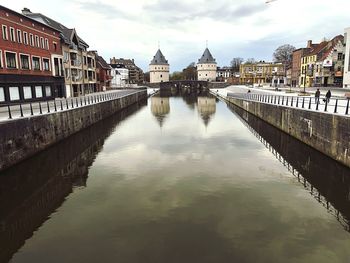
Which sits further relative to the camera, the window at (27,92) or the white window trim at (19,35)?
the window at (27,92)

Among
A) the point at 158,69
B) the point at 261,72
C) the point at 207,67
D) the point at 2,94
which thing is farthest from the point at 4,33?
the point at 207,67

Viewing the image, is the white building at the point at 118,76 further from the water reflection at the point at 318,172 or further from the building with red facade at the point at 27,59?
the water reflection at the point at 318,172

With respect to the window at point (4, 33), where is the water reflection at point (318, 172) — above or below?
below

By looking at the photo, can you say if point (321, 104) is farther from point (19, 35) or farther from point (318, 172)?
point (19, 35)

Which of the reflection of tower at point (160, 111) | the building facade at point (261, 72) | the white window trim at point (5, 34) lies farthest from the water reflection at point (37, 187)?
the building facade at point (261, 72)

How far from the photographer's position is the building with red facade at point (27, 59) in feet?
101

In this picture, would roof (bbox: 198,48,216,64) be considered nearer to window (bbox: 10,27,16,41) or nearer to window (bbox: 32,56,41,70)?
window (bbox: 32,56,41,70)

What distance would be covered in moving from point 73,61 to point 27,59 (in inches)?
733

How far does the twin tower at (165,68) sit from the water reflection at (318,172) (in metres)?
155

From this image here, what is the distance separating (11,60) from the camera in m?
32.0

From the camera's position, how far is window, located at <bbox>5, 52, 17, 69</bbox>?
31250mm

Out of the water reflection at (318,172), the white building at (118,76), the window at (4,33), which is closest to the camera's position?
the water reflection at (318,172)

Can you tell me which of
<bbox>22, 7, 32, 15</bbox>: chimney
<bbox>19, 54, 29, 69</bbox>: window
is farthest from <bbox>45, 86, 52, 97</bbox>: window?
<bbox>22, 7, 32, 15</bbox>: chimney

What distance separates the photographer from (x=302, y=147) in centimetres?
2303
